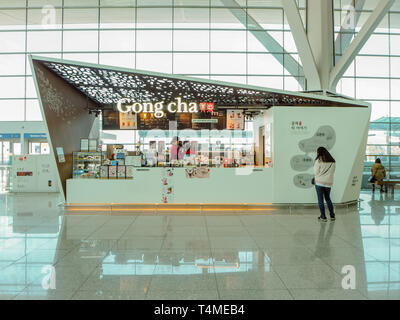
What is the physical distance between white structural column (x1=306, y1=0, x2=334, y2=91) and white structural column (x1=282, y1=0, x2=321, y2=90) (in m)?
0.30

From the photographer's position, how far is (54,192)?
39.8ft

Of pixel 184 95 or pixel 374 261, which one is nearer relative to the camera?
pixel 374 261

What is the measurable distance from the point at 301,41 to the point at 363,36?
2.18m

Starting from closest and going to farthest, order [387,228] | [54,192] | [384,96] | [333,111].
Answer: [387,228]
[333,111]
[54,192]
[384,96]

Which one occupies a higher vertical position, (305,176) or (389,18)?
(389,18)

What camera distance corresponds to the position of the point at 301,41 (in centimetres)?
1109

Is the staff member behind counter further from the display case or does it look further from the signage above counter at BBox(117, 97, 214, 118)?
the display case

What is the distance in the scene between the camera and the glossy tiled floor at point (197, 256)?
299cm

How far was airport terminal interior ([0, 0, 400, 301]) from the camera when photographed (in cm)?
351

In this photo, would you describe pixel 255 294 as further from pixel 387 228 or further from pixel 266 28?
pixel 266 28

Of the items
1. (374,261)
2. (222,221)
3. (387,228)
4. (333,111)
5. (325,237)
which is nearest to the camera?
(374,261)

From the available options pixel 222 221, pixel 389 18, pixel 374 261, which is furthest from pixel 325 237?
pixel 389 18

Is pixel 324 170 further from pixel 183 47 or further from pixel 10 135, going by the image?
pixel 10 135

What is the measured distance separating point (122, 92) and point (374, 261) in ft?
25.9
